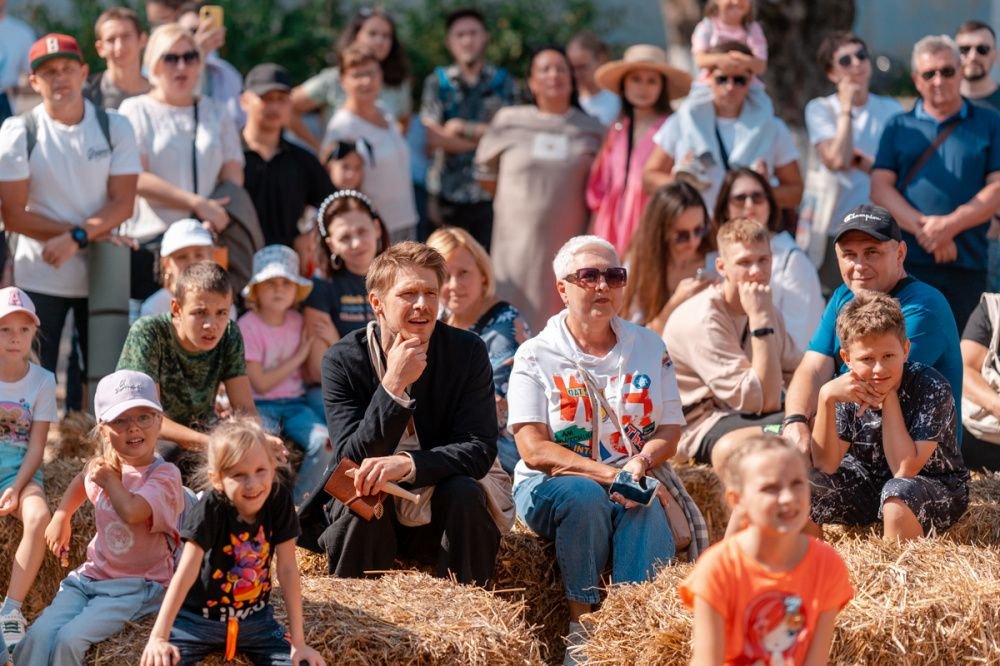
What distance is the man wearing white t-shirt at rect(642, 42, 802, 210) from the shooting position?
345 inches

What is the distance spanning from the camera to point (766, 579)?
14.0ft

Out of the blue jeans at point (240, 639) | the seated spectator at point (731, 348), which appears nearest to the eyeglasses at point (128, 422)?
the blue jeans at point (240, 639)

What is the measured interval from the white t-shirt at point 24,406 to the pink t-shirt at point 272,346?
1.53 meters

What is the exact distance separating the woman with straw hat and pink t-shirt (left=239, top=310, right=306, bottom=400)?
2273 mm

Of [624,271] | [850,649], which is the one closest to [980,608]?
[850,649]

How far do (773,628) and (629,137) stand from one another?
210 inches

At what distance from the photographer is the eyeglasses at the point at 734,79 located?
8.77 meters

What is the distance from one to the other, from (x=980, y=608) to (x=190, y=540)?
2.67 m

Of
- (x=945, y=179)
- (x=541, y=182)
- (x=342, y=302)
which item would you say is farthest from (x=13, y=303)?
(x=945, y=179)

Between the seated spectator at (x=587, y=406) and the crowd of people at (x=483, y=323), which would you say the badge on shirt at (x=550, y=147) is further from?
the seated spectator at (x=587, y=406)

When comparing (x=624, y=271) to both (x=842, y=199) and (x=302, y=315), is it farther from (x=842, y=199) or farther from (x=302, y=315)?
(x=842, y=199)

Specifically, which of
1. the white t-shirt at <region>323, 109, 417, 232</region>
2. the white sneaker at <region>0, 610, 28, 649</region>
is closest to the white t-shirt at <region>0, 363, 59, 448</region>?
the white sneaker at <region>0, 610, 28, 649</region>

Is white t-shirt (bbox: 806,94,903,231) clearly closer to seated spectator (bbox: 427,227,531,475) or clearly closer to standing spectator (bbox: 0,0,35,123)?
seated spectator (bbox: 427,227,531,475)

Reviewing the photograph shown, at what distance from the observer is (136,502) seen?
514 cm
